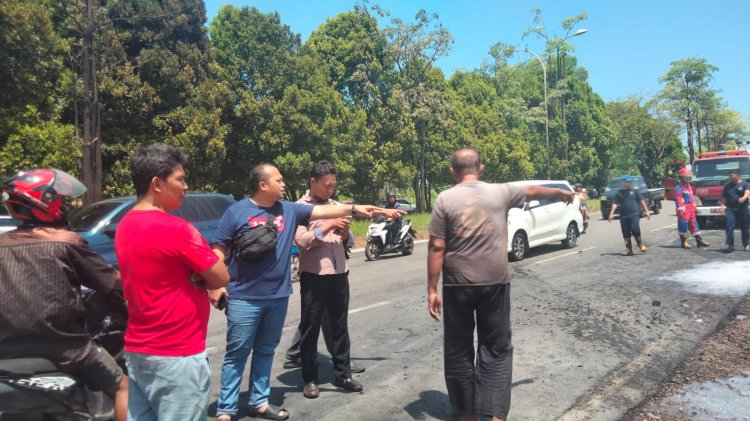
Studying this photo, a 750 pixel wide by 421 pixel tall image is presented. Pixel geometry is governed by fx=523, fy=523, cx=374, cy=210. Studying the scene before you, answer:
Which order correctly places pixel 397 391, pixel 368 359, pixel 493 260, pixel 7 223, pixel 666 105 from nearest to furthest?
pixel 493 260, pixel 397 391, pixel 368 359, pixel 7 223, pixel 666 105

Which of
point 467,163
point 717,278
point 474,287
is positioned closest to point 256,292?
point 474,287

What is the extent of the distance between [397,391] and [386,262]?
325 inches

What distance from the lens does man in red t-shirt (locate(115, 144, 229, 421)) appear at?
2.34 m

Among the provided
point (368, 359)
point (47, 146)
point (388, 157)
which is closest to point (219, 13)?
point (388, 157)

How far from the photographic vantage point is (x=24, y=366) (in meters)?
2.47

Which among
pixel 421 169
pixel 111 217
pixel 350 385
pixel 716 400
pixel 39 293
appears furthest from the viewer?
pixel 421 169

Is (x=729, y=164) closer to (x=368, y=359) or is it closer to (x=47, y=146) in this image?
(x=368, y=359)

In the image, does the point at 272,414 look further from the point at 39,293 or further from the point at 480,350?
the point at 39,293

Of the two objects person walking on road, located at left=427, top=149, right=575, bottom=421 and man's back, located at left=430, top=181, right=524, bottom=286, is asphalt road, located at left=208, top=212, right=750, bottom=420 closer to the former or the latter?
person walking on road, located at left=427, top=149, right=575, bottom=421

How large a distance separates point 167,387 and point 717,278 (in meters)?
9.06

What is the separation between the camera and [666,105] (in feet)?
172

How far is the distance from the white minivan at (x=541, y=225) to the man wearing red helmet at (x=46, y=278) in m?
9.80

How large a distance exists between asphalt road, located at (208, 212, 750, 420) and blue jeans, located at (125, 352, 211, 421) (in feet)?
5.26

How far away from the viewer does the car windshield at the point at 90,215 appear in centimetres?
789
